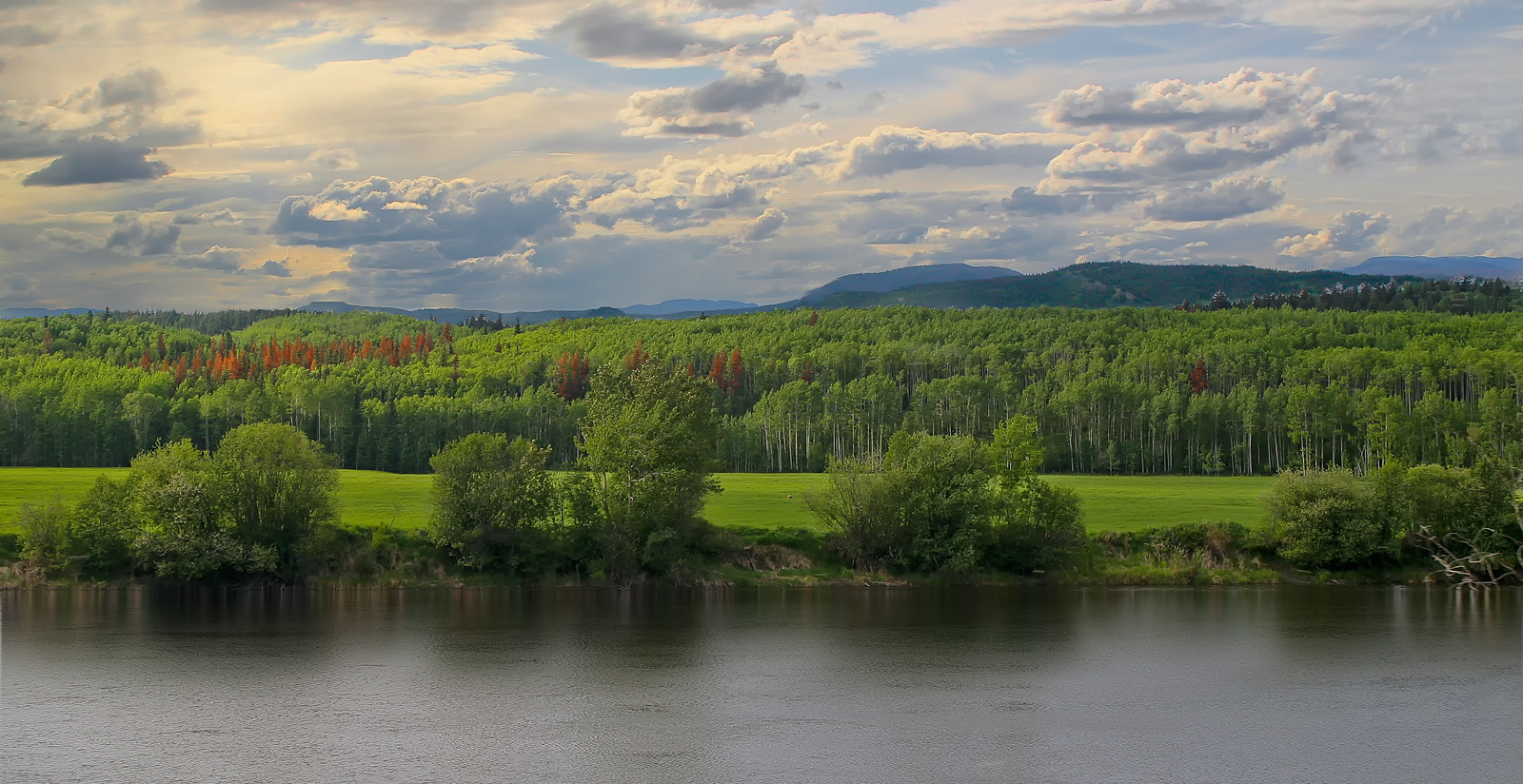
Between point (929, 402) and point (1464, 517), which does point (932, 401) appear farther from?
point (1464, 517)

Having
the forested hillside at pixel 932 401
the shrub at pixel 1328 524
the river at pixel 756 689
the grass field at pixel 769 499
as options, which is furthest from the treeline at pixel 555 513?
the forested hillside at pixel 932 401

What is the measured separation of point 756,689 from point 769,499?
50.5 meters

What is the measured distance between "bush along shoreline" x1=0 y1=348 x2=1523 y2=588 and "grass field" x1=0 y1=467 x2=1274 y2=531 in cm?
450

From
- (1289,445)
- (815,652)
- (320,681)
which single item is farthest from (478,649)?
(1289,445)

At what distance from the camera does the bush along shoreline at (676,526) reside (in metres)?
67.4

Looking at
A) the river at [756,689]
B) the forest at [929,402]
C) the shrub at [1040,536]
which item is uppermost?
the forest at [929,402]

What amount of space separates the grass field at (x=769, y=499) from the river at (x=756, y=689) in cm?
1405

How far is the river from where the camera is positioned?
32688 mm

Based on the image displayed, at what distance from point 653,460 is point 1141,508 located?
1484 inches

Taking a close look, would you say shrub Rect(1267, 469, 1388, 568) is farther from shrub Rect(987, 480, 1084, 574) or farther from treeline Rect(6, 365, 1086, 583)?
treeline Rect(6, 365, 1086, 583)

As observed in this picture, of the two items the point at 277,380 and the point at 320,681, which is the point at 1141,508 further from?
the point at 277,380

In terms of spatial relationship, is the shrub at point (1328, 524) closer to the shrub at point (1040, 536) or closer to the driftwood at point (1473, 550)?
the driftwood at point (1473, 550)

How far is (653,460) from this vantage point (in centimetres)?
7075

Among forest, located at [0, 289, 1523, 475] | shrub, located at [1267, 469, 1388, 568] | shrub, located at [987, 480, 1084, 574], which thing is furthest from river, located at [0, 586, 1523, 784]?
forest, located at [0, 289, 1523, 475]
